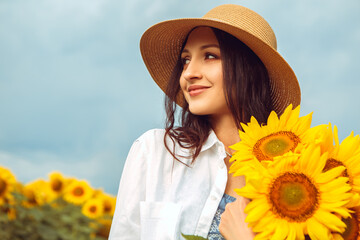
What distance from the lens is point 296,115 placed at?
3.59 ft

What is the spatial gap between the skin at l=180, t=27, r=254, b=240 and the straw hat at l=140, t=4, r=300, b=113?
8cm

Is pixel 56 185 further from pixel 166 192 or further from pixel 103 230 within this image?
pixel 166 192

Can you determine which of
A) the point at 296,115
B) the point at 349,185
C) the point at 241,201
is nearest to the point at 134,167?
Answer: the point at 241,201

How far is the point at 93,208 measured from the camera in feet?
10.8

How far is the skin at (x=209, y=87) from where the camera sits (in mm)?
1671

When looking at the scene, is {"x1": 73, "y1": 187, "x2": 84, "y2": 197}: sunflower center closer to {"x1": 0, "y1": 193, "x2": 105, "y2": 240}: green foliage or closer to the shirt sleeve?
{"x1": 0, "y1": 193, "x2": 105, "y2": 240}: green foliage

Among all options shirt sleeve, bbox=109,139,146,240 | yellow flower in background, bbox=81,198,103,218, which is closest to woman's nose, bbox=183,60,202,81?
shirt sleeve, bbox=109,139,146,240

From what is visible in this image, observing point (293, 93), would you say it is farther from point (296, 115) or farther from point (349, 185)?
point (349, 185)

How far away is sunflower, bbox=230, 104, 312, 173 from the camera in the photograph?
102 centimetres

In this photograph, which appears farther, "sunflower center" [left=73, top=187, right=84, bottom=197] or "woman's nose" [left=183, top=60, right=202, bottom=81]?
"sunflower center" [left=73, top=187, right=84, bottom=197]

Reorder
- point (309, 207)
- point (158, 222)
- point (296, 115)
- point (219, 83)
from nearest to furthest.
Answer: point (309, 207) < point (296, 115) < point (158, 222) < point (219, 83)

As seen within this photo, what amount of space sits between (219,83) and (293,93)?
420 millimetres

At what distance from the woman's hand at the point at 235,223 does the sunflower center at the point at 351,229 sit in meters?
0.23

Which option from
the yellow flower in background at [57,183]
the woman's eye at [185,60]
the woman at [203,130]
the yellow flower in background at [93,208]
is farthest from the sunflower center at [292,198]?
the yellow flower in background at [57,183]
